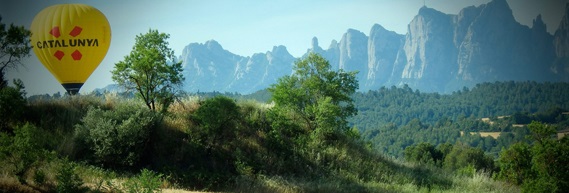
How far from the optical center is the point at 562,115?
15125 centimetres

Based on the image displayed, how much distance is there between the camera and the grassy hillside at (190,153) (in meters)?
13.9

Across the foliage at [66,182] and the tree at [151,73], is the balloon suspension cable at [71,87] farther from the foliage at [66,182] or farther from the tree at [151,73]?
the foliage at [66,182]

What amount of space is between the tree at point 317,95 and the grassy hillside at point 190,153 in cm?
95

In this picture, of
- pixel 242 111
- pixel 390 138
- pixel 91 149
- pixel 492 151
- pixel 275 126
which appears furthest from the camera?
pixel 390 138

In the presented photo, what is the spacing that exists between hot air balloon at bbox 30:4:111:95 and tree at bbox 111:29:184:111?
13.1ft

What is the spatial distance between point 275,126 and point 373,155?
6.25 m

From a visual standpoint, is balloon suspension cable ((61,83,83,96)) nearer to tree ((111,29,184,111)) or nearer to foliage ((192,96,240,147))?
tree ((111,29,184,111))

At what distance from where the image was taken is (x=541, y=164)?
23.4m

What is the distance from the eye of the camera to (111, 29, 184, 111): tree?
70.7ft

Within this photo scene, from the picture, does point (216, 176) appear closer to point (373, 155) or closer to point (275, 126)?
point (275, 126)

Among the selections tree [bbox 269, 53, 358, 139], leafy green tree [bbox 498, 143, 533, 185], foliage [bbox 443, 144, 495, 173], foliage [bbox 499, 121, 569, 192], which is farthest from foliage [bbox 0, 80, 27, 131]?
foliage [bbox 443, 144, 495, 173]

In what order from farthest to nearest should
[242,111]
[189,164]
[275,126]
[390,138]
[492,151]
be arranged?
1. [390,138]
2. [492,151]
3. [242,111]
4. [275,126]
5. [189,164]

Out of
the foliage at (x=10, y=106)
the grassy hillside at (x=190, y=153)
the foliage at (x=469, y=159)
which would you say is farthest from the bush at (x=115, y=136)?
the foliage at (x=469, y=159)

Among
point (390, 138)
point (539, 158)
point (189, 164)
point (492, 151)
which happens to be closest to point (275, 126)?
point (189, 164)
